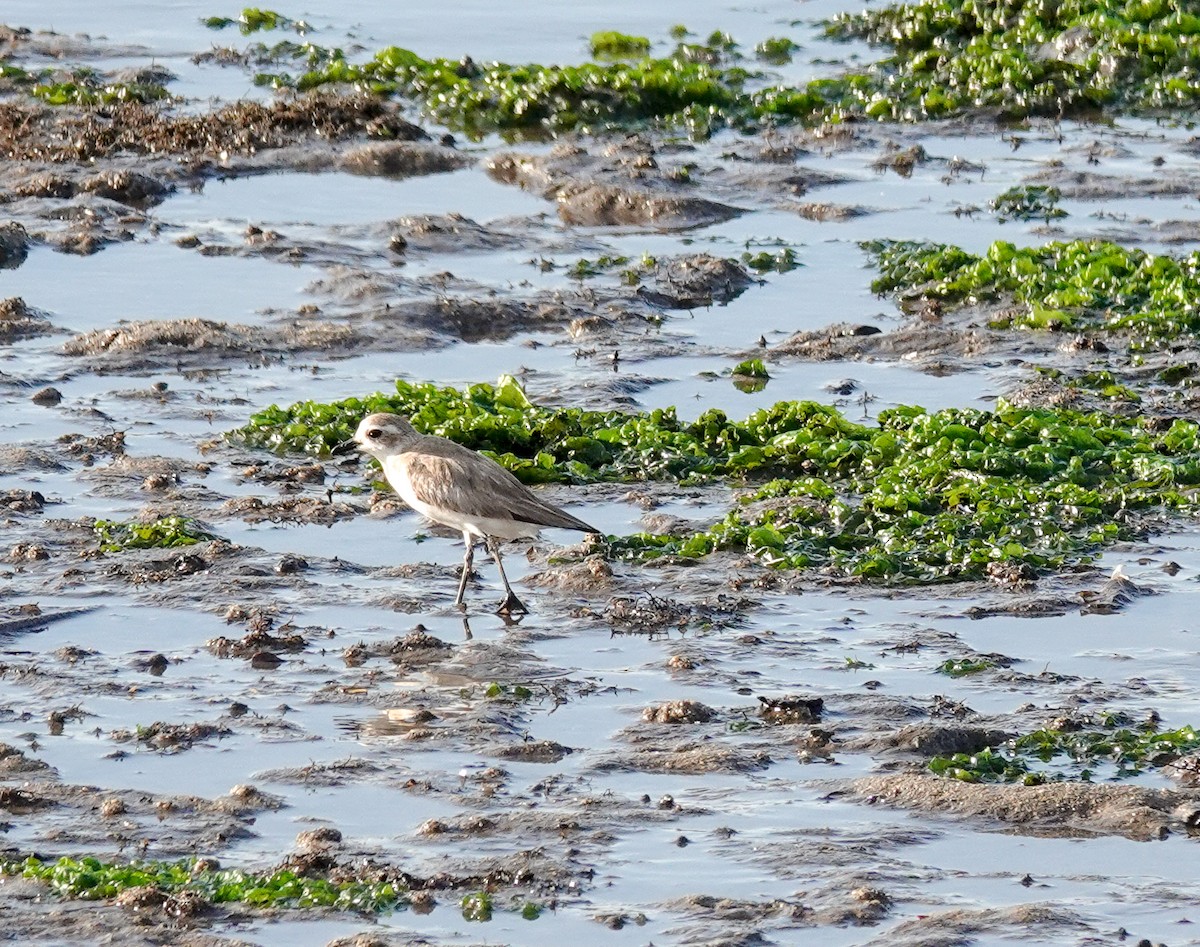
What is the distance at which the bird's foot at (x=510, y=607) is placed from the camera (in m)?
8.76

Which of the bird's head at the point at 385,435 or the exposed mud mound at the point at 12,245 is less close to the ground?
the exposed mud mound at the point at 12,245

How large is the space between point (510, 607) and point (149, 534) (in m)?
1.74

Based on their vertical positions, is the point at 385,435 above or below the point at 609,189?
below

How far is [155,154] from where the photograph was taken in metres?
15.8

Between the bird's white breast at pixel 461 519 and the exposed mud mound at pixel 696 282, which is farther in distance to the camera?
the exposed mud mound at pixel 696 282

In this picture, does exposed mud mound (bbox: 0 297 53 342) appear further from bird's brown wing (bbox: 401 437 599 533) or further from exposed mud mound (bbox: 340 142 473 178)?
exposed mud mound (bbox: 340 142 473 178)

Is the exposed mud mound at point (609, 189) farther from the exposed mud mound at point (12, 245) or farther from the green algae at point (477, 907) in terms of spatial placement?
the green algae at point (477, 907)

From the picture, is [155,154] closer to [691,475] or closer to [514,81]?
[514,81]

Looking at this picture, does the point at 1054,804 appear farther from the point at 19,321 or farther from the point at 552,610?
the point at 19,321

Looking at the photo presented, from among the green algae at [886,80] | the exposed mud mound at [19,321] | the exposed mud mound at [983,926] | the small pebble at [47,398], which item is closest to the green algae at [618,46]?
the green algae at [886,80]

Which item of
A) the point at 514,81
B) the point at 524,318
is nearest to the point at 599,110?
the point at 514,81

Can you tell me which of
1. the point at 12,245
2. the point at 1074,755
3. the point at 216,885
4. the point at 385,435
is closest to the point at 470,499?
the point at 385,435

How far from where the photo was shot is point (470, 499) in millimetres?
8914

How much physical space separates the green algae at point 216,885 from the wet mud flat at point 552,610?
13mm
